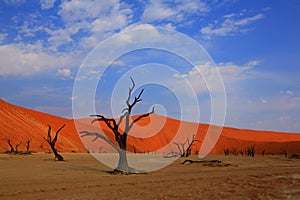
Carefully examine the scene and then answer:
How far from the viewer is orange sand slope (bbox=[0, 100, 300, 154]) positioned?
6869cm

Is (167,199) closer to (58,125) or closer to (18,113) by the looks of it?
(18,113)

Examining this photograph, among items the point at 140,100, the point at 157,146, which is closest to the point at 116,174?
the point at 140,100

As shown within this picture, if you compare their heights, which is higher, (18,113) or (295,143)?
(18,113)

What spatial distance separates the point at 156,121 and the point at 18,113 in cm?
7154

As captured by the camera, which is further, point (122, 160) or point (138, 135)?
point (138, 135)

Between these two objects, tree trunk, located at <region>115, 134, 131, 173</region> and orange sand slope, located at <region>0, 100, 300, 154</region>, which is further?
orange sand slope, located at <region>0, 100, 300, 154</region>

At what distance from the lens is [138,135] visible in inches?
4601

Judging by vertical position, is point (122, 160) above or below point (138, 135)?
below

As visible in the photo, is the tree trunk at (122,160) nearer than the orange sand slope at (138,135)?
Yes

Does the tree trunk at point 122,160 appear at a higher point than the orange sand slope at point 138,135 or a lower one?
lower

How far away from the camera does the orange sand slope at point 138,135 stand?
68688 mm

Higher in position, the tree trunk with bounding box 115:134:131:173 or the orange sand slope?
the orange sand slope

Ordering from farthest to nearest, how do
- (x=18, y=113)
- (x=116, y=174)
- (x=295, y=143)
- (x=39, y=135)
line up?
1. (x=295, y=143)
2. (x=18, y=113)
3. (x=39, y=135)
4. (x=116, y=174)

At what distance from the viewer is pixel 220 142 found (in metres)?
126
